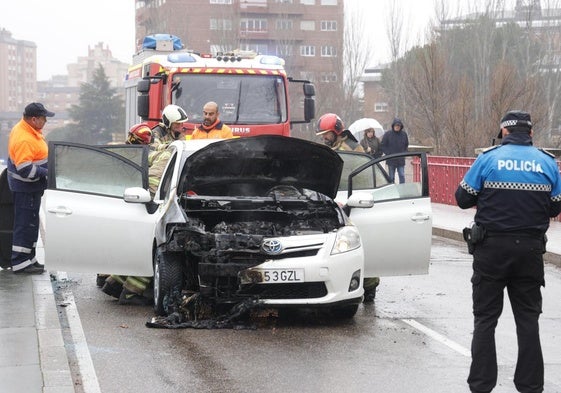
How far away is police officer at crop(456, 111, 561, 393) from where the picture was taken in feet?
22.1

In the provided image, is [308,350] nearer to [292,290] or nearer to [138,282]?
[292,290]

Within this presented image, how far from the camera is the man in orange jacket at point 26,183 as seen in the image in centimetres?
1207

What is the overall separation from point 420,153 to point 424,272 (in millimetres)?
1144

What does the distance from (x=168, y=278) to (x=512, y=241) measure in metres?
3.70

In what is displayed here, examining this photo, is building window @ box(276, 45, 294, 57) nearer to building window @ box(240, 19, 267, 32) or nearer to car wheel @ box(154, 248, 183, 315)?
building window @ box(240, 19, 267, 32)

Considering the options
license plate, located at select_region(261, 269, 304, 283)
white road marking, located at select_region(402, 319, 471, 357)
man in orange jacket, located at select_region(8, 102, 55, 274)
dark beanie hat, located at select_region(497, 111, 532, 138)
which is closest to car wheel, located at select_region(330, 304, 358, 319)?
white road marking, located at select_region(402, 319, 471, 357)

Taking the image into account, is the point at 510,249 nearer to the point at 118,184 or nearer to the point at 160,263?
the point at 160,263

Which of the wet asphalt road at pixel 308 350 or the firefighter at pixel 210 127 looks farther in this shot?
the firefighter at pixel 210 127

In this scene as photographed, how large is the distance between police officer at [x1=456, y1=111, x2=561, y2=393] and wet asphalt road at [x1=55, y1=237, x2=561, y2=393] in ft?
1.63

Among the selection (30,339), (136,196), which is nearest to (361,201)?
(136,196)

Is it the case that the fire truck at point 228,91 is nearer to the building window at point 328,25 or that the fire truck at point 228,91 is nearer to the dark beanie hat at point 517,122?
the dark beanie hat at point 517,122

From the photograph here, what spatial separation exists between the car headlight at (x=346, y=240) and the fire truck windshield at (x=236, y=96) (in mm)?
8865

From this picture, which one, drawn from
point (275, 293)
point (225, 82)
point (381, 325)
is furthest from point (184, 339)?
point (225, 82)

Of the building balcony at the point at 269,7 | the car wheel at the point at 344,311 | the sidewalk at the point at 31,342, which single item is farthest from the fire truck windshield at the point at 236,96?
the building balcony at the point at 269,7
